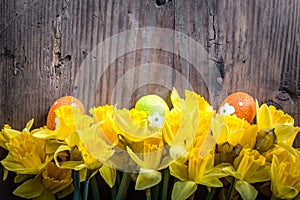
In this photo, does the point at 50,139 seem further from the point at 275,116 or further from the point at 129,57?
the point at 275,116

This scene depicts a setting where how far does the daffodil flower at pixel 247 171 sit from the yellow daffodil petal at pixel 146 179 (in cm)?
12

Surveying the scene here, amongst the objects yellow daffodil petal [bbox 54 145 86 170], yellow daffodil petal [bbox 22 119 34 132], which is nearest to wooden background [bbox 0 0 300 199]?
yellow daffodil petal [bbox 22 119 34 132]

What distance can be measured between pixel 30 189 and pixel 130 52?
13.0 inches

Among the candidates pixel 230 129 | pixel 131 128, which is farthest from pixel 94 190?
pixel 230 129

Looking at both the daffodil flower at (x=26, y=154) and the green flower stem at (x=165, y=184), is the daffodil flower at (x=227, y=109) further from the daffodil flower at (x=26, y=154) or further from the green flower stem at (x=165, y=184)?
the daffodil flower at (x=26, y=154)

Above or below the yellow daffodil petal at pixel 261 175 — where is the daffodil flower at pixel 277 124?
above

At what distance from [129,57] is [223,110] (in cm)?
22

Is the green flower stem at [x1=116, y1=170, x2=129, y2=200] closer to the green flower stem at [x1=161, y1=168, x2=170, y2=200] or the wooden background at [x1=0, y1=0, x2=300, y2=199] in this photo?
the green flower stem at [x1=161, y1=168, x2=170, y2=200]

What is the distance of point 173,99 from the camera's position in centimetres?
98

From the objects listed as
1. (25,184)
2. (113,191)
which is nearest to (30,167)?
(25,184)

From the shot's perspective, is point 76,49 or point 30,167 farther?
point 76,49

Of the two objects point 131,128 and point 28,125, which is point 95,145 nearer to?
point 131,128

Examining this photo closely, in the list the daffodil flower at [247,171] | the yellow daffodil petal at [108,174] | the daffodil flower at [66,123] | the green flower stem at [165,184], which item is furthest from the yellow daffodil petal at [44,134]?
the daffodil flower at [247,171]

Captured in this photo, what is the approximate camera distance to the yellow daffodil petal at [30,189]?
95 cm
